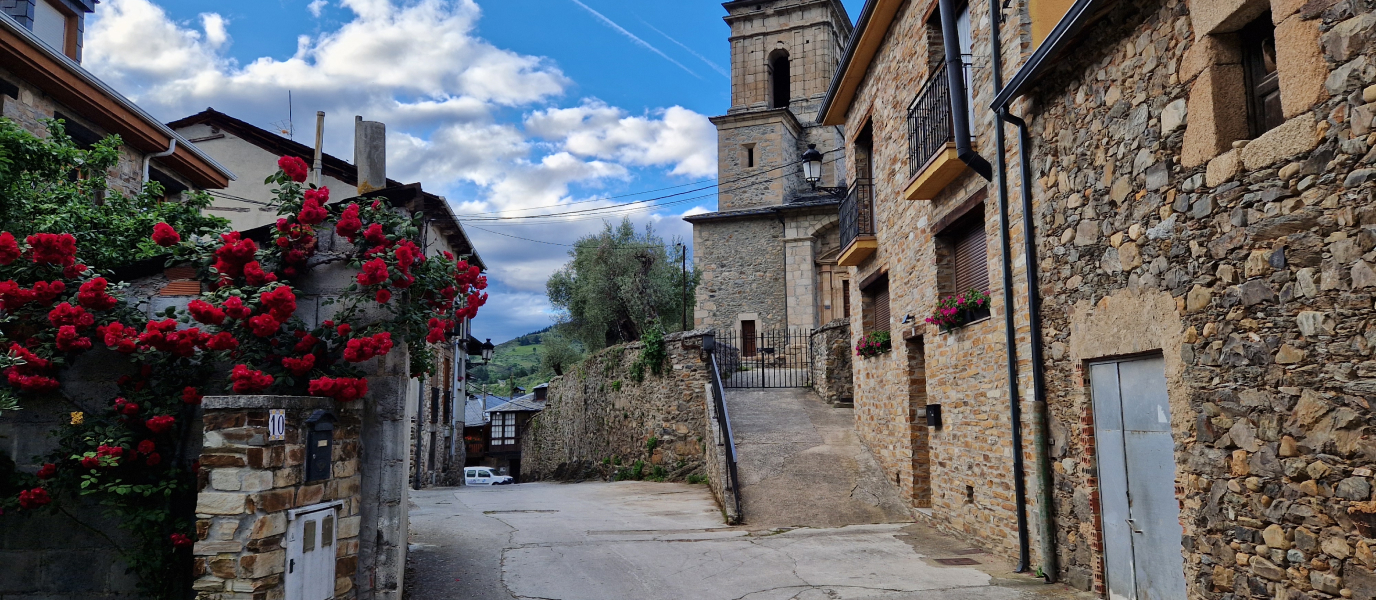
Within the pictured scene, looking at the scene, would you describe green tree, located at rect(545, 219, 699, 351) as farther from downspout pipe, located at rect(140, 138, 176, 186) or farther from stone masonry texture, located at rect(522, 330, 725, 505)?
downspout pipe, located at rect(140, 138, 176, 186)

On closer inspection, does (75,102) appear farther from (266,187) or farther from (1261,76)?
(1261,76)

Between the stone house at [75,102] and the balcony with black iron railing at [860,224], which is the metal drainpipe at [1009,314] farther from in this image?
the stone house at [75,102]

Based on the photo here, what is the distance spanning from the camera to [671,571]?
6820 mm

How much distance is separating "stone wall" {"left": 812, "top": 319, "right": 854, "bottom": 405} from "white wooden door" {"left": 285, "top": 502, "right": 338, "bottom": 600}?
31.9 feet

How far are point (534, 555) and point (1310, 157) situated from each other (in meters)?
6.22

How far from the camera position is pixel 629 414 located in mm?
16031

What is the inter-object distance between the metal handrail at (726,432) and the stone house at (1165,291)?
2295mm

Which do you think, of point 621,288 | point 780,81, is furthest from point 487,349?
point 780,81

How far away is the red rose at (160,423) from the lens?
4.69 meters

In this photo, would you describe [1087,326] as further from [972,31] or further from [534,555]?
[534,555]

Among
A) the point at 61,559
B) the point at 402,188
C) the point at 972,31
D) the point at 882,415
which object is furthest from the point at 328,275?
the point at 882,415

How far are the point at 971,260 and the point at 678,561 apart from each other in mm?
3966

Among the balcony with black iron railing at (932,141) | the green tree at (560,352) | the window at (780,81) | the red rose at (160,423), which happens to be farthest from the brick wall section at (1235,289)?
the green tree at (560,352)

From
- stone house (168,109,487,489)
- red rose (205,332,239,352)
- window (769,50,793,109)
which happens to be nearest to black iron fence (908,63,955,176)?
red rose (205,332,239,352)
